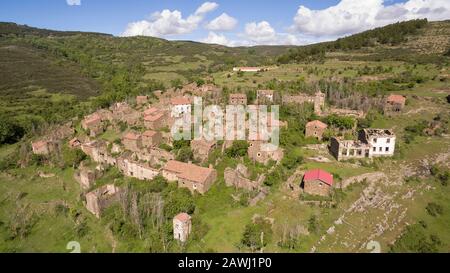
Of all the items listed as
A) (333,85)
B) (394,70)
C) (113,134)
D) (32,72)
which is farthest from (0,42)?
(394,70)

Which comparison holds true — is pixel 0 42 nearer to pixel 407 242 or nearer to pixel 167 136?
pixel 167 136

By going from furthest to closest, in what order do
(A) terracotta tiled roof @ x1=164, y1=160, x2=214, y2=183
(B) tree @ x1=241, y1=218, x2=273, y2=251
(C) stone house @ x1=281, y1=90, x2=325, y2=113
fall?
1. (C) stone house @ x1=281, y1=90, x2=325, y2=113
2. (A) terracotta tiled roof @ x1=164, y1=160, x2=214, y2=183
3. (B) tree @ x1=241, y1=218, x2=273, y2=251

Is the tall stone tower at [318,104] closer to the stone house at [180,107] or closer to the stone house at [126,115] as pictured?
the stone house at [180,107]

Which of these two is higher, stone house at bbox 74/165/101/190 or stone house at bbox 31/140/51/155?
stone house at bbox 31/140/51/155

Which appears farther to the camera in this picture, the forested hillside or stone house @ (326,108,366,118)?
the forested hillside

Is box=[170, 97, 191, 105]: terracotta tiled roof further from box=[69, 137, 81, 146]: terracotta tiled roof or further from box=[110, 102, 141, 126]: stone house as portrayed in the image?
box=[69, 137, 81, 146]: terracotta tiled roof

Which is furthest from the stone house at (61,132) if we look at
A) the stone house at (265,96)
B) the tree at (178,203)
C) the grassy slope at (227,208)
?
the stone house at (265,96)

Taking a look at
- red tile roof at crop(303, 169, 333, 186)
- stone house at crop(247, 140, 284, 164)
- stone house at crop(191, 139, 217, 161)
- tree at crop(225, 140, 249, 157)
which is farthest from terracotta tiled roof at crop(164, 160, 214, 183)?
red tile roof at crop(303, 169, 333, 186)
